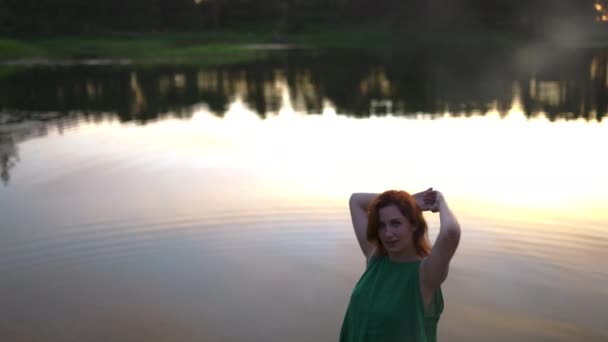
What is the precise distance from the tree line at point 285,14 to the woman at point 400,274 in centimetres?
7258

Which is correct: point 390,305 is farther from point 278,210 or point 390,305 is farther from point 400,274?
point 278,210

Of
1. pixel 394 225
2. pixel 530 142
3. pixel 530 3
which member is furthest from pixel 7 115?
pixel 530 3

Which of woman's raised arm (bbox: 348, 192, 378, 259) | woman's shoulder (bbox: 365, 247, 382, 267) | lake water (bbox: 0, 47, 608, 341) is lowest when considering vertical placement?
lake water (bbox: 0, 47, 608, 341)

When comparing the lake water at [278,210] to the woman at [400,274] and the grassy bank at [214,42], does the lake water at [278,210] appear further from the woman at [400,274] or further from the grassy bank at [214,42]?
the grassy bank at [214,42]

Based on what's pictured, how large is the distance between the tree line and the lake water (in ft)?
170

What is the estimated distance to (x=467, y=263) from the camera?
893cm

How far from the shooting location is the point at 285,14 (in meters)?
81.8

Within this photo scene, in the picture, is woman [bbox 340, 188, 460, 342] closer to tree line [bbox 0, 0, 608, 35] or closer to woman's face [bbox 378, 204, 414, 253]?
woman's face [bbox 378, 204, 414, 253]

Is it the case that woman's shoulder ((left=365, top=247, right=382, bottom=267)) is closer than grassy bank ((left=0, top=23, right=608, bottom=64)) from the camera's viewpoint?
Yes

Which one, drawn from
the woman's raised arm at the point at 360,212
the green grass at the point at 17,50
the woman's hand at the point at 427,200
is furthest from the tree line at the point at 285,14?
the woman's hand at the point at 427,200

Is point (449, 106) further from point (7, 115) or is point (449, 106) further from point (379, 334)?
point (379, 334)

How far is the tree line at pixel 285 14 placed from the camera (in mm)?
75625

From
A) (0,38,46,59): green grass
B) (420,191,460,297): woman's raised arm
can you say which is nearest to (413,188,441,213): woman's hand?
(420,191,460,297): woman's raised arm

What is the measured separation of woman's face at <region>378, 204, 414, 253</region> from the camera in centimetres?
349
